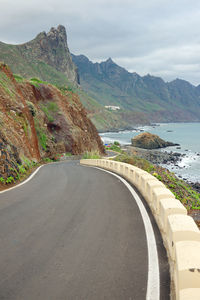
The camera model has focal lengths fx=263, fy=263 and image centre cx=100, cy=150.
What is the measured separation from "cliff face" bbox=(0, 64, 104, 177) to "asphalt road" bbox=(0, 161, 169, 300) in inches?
650

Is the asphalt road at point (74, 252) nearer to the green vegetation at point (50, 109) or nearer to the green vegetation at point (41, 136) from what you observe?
the green vegetation at point (41, 136)

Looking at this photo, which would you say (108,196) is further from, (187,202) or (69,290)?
Result: (187,202)

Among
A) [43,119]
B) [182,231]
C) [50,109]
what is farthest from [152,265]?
[50,109]

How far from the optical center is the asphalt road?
11.3 feet

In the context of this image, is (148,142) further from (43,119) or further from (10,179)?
(10,179)

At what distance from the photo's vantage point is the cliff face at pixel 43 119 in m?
26.0

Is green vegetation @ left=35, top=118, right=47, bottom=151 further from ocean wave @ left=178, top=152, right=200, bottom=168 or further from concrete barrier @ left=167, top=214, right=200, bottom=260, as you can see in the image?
concrete barrier @ left=167, top=214, right=200, bottom=260

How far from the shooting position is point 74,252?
14.8 feet

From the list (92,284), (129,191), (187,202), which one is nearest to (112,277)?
(92,284)

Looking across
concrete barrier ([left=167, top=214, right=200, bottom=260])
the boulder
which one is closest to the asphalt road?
concrete barrier ([left=167, top=214, right=200, bottom=260])

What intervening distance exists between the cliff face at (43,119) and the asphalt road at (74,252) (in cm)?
1650

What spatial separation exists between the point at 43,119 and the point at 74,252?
1417 inches

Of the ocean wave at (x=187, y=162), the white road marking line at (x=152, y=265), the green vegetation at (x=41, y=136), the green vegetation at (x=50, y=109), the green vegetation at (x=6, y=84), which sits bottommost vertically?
the ocean wave at (x=187, y=162)

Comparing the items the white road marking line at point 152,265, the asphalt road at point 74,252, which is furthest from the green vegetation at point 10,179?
the white road marking line at point 152,265
